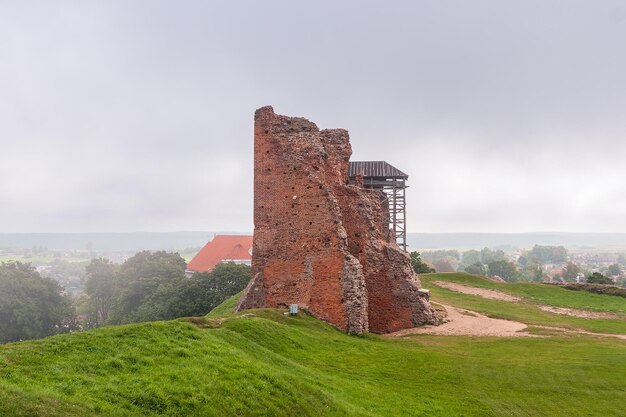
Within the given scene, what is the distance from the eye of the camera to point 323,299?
18.3 m

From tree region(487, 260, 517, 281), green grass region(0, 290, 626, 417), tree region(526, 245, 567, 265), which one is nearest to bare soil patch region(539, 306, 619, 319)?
green grass region(0, 290, 626, 417)

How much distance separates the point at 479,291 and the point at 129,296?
32.8m

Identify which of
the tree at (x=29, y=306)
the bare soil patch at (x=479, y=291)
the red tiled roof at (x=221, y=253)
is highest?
the red tiled roof at (x=221, y=253)

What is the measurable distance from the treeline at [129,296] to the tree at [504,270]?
2378 inches

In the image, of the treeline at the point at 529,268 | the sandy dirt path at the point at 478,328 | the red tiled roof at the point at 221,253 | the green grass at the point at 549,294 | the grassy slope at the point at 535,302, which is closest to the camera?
the sandy dirt path at the point at 478,328

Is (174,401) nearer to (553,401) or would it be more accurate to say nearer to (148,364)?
(148,364)

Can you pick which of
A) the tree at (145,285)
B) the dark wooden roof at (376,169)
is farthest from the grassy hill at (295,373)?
the tree at (145,285)

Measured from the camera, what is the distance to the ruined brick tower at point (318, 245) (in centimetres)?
1834

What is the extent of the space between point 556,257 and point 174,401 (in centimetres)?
20781

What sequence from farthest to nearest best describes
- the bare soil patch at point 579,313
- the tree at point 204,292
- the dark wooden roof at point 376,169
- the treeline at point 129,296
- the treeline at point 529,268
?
the treeline at point 529,268
the treeline at point 129,296
the tree at point 204,292
the dark wooden roof at point 376,169
the bare soil patch at point 579,313

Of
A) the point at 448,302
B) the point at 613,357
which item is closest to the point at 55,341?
the point at 613,357

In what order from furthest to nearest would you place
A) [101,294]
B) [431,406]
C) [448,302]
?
[101,294], [448,302], [431,406]

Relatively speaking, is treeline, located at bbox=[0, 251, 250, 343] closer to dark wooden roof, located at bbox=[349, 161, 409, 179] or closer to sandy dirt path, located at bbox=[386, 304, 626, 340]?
dark wooden roof, located at bbox=[349, 161, 409, 179]

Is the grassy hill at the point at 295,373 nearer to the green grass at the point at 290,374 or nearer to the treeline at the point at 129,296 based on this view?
the green grass at the point at 290,374
